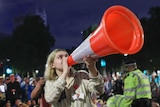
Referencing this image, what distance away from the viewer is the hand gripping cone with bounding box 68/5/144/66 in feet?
9.40

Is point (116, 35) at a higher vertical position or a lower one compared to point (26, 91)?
lower

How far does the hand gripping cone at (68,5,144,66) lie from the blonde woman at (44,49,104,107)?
0.47 feet

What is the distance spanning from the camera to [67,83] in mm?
→ 3430

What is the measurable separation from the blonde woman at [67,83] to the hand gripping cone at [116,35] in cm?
14

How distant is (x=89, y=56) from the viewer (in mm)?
3084

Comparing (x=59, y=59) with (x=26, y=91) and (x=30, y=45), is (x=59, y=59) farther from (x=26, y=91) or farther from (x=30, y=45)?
(x=30, y=45)

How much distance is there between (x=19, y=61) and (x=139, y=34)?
4645 centimetres

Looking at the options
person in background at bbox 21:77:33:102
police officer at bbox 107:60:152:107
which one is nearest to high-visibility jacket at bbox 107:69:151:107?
police officer at bbox 107:60:152:107

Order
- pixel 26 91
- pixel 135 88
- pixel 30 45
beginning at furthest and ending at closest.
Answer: pixel 30 45
pixel 26 91
pixel 135 88

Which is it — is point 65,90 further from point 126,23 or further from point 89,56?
point 126,23

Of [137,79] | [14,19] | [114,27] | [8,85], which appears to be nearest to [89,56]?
[114,27]

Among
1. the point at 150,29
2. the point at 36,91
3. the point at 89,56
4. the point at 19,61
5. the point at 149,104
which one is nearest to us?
the point at 89,56

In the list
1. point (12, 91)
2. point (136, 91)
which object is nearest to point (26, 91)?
point (12, 91)

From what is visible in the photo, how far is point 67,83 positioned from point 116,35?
69 cm
